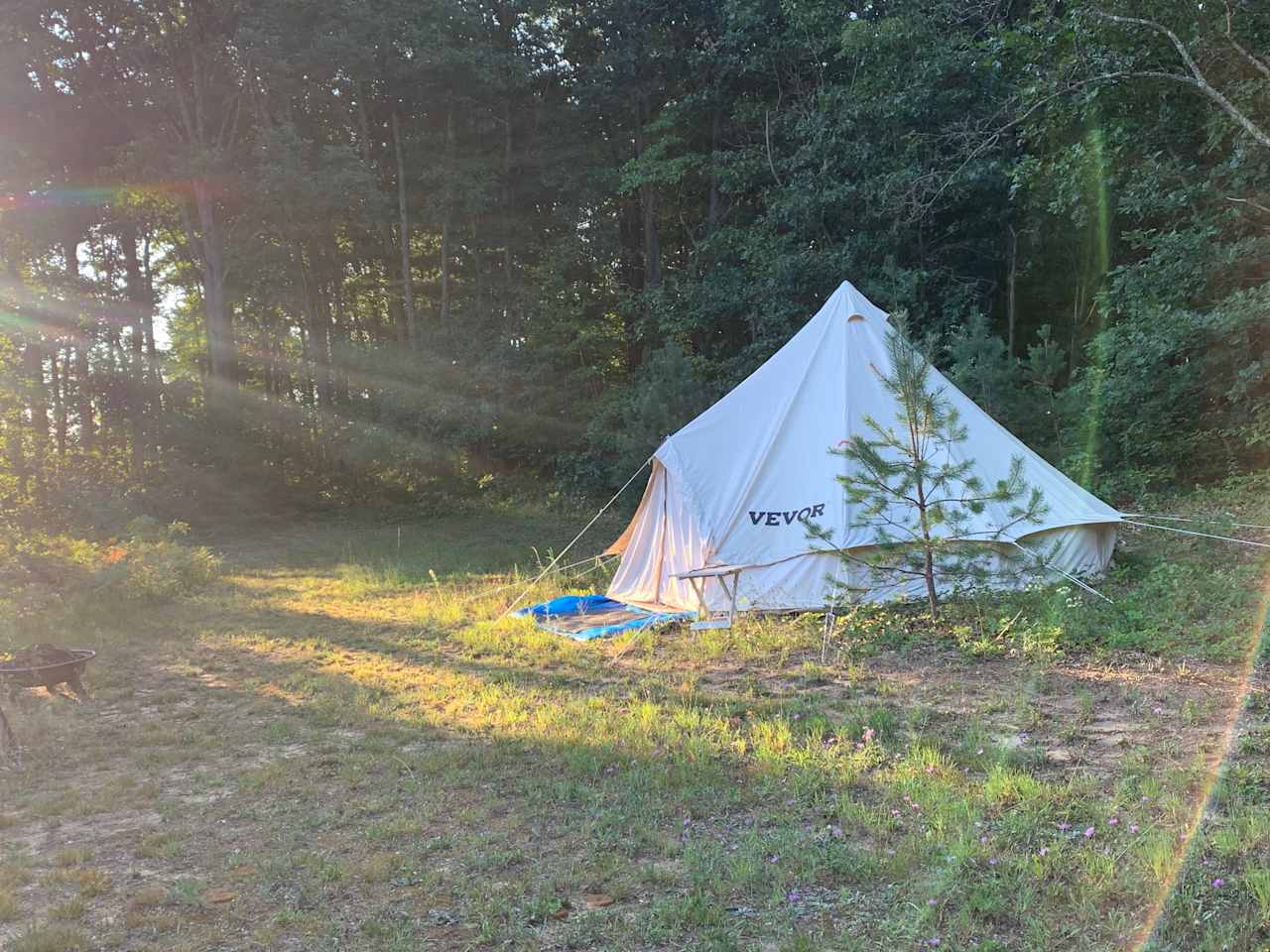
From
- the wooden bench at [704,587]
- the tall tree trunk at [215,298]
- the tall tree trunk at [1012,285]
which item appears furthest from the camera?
the tall tree trunk at [215,298]

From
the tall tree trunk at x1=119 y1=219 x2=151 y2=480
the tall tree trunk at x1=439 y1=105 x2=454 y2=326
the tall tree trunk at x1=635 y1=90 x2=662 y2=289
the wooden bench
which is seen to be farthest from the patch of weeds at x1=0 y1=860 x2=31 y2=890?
the tall tree trunk at x1=119 y1=219 x2=151 y2=480

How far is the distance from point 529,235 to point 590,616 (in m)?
16.1

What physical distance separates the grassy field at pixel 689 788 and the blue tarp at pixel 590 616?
33 centimetres

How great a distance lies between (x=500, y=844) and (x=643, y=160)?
17.6 m

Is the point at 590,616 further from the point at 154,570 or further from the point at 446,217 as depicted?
the point at 446,217

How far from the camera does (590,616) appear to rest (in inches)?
304

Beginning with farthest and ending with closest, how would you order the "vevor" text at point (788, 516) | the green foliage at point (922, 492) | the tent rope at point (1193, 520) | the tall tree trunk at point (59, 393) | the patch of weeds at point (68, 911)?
the tall tree trunk at point (59, 393), the tent rope at point (1193, 520), the "vevor" text at point (788, 516), the green foliage at point (922, 492), the patch of weeds at point (68, 911)

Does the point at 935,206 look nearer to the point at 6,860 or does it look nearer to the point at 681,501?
the point at 681,501

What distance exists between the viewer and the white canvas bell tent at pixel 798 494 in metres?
6.79

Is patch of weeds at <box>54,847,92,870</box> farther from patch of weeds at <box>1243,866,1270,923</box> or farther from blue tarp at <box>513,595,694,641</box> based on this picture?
patch of weeds at <box>1243,866,1270,923</box>

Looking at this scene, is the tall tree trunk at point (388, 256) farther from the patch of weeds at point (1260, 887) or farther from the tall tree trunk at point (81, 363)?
the patch of weeds at point (1260, 887)

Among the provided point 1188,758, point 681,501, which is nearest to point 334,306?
point 681,501

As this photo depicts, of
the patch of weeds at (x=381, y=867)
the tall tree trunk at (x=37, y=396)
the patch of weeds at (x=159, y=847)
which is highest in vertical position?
the tall tree trunk at (x=37, y=396)

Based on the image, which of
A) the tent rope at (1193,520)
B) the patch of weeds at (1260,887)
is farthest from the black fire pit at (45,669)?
the tent rope at (1193,520)
